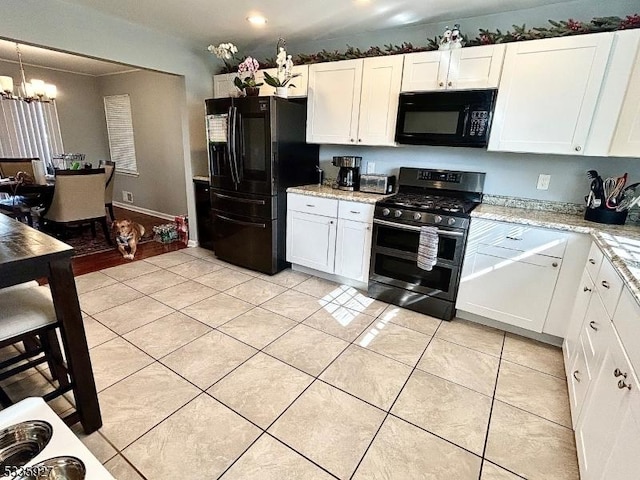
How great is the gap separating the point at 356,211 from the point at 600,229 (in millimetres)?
1692

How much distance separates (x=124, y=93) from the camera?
5.59 meters

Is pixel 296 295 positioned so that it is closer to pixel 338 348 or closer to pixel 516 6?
pixel 338 348

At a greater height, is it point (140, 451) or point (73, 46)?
point (73, 46)

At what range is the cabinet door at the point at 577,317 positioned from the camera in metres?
1.85

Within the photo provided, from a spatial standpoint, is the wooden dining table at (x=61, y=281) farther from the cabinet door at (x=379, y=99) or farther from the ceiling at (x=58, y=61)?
the ceiling at (x=58, y=61)

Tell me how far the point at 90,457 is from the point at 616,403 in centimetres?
160

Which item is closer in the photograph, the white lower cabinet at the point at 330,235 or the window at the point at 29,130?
the white lower cabinet at the point at 330,235

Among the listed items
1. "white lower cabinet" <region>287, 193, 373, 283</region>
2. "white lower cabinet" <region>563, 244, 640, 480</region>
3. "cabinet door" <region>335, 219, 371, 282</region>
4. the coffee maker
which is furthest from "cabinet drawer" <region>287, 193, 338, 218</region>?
"white lower cabinet" <region>563, 244, 640, 480</region>

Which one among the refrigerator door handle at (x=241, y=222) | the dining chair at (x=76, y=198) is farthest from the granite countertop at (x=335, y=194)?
the dining chair at (x=76, y=198)

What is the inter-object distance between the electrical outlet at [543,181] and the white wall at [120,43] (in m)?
3.59

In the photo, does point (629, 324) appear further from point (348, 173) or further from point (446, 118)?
point (348, 173)

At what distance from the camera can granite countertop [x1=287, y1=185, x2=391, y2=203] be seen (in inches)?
113

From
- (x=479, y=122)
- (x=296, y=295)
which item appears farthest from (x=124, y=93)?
(x=479, y=122)

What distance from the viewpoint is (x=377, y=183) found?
311 cm
